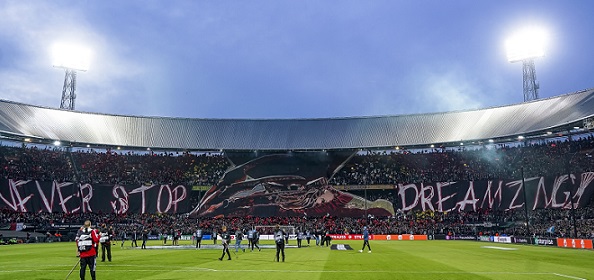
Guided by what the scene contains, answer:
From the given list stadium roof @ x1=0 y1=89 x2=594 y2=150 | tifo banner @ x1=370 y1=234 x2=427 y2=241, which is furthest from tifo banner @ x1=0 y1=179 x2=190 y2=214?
tifo banner @ x1=370 y1=234 x2=427 y2=241

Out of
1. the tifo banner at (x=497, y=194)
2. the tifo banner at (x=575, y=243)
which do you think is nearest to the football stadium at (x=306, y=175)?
the tifo banner at (x=497, y=194)

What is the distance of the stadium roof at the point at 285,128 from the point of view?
67438 mm

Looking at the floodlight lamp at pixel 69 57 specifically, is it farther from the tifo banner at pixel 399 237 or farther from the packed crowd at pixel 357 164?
the tifo banner at pixel 399 237

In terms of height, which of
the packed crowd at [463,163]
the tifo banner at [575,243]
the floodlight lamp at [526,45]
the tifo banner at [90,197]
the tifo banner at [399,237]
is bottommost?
the tifo banner at [399,237]

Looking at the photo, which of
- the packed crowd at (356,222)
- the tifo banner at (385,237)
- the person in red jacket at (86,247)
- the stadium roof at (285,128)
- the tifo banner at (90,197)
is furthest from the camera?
the stadium roof at (285,128)

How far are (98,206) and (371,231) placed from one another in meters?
42.1

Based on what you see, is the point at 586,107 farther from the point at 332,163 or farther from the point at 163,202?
the point at 163,202

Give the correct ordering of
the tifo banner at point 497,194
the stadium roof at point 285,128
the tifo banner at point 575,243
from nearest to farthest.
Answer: the tifo banner at point 575,243
the tifo banner at point 497,194
the stadium roof at point 285,128

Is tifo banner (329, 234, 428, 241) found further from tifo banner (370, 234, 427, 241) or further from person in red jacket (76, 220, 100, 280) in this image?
person in red jacket (76, 220, 100, 280)

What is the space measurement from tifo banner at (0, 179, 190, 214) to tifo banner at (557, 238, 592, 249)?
54078 mm

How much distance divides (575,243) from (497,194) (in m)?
27.5

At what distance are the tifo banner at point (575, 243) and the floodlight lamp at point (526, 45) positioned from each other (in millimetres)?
36463

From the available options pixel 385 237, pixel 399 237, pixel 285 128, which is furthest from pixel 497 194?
pixel 285 128

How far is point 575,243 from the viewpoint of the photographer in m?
42.8
